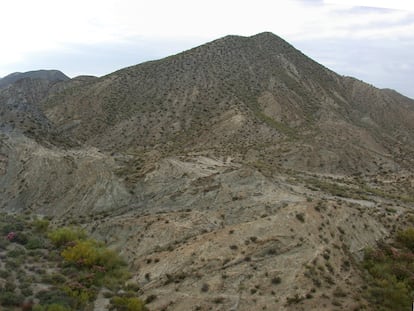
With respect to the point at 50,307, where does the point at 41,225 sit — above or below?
above

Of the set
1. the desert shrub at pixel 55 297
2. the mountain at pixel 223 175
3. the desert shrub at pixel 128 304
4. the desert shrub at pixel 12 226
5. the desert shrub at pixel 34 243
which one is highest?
the mountain at pixel 223 175

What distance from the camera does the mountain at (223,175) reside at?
2145cm

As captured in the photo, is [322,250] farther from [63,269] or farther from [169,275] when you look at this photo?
[63,269]

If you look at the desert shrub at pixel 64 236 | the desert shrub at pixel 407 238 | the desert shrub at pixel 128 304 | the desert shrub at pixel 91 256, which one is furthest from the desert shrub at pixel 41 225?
the desert shrub at pixel 407 238

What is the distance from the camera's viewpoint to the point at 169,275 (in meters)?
21.8

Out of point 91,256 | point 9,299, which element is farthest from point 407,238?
point 9,299

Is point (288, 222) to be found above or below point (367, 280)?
above

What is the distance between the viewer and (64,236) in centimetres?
2706

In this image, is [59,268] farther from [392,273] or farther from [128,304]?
[392,273]

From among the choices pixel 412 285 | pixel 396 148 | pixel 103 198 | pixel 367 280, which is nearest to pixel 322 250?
pixel 367 280

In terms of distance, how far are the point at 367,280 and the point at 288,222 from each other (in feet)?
15.4

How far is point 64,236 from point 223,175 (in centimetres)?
1096

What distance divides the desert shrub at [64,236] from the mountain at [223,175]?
1.00 metres

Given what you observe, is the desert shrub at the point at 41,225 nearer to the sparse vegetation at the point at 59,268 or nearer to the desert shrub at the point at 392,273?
the sparse vegetation at the point at 59,268
